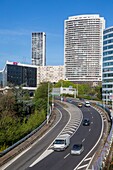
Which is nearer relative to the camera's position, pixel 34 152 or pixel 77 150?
pixel 77 150

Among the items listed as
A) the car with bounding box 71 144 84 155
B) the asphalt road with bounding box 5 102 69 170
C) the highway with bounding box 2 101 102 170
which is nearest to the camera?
the highway with bounding box 2 101 102 170

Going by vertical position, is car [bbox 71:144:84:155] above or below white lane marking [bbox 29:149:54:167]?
above

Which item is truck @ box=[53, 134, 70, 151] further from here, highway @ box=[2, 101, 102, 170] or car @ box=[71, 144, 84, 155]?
car @ box=[71, 144, 84, 155]

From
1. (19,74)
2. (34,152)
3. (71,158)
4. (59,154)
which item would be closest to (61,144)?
(59,154)

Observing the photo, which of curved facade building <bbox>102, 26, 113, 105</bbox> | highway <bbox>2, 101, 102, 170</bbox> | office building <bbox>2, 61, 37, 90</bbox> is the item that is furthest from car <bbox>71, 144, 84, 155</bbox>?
office building <bbox>2, 61, 37, 90</bbox>

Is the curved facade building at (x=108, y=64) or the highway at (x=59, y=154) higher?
the curved facade building at (x=108, y=64)

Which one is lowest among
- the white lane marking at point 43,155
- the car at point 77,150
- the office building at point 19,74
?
the white lane marking at point 43,155

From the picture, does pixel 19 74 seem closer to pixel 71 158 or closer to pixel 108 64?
pixel 108 64

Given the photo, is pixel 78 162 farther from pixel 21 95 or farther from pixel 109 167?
pixel 21 95

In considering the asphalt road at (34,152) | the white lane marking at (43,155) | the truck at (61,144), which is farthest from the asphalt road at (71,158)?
the asphalt road at (34,152)

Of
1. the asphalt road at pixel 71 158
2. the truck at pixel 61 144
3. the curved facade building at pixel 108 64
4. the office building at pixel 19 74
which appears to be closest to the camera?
the asphalt road at pixel 71 158

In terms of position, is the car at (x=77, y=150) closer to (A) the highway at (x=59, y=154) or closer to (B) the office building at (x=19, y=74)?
(A) the highway at (x=59, y=154)

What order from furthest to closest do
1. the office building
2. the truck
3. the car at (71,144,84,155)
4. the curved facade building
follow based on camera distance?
the office building → the curved facade building → the truck → the car at (71,144,84,155)

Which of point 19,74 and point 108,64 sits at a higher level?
point 108,64
